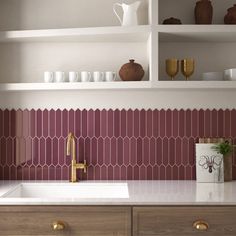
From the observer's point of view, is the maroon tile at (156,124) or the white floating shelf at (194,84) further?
the maroon tile at (156,124)

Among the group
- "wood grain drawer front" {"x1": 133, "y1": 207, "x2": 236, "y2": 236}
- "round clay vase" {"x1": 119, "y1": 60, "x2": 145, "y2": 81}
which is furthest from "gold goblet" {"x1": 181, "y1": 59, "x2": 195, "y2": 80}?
"wood grain drawer front" {"x1": 133, "y1": 207, "x2": 236, "y2": 236}

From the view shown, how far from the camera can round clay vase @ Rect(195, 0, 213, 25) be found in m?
2.90

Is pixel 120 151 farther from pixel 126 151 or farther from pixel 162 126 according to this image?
pixel 162 126

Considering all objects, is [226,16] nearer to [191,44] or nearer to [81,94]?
Result: [191,44]

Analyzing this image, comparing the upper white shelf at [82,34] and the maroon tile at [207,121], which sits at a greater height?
the upper white shelf at [82,34]

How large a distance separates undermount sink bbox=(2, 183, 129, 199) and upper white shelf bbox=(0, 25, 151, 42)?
0.94 m

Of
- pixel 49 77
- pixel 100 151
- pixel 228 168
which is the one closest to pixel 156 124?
pixel 100 151

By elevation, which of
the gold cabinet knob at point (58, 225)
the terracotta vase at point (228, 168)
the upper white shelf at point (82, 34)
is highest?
the upper white shelf at point (82, 34)

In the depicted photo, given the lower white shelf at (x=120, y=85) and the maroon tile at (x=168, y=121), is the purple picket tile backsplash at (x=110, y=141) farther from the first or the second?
the lower white shelf at (x=120, y=85)

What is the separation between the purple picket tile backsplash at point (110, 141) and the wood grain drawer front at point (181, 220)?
71 centimetres

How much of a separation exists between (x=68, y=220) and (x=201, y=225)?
27.1 inches

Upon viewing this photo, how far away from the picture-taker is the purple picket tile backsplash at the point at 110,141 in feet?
10.2

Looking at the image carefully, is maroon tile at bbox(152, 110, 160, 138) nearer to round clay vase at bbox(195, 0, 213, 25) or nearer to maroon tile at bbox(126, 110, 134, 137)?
maroon tile at bbox(126, 110, 134, 137)

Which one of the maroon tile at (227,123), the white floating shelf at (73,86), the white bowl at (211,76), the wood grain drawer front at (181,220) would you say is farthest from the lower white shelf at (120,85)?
the wood grain drawer front at (181,220)
